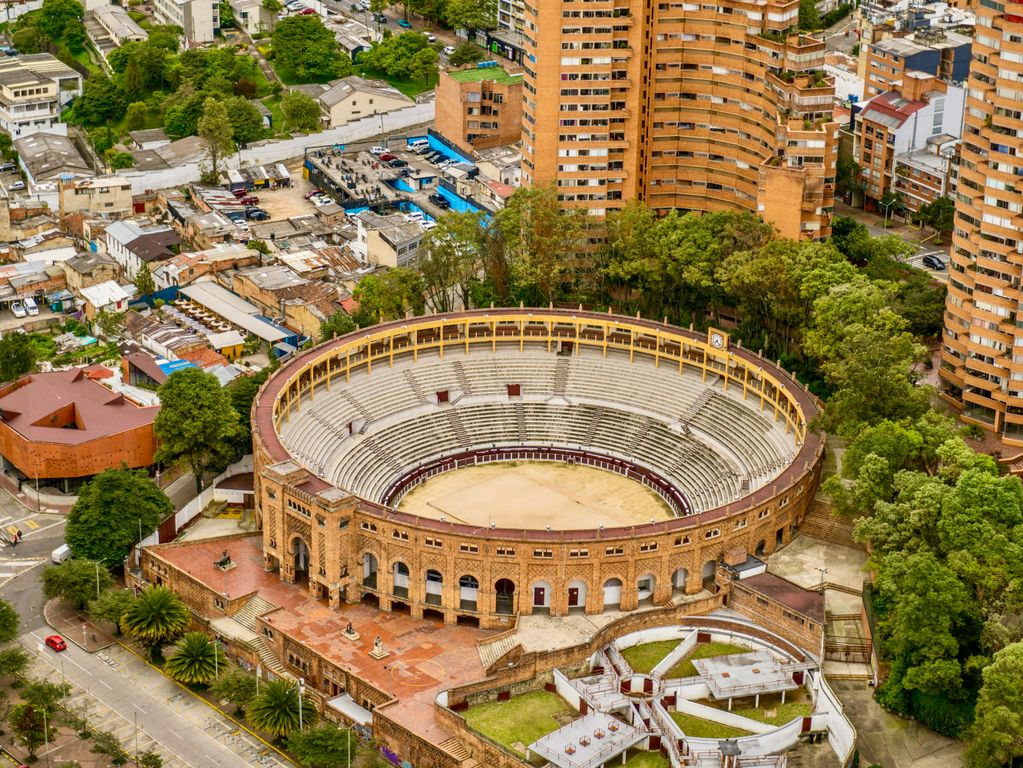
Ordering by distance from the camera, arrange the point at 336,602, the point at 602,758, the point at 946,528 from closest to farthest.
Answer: the point at 602,758 → the point at 946,528 → the point at 336,602

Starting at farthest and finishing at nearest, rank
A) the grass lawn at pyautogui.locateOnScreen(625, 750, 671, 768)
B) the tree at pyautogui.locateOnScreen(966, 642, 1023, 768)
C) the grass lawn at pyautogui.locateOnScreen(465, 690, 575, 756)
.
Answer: the grass lawn at pyautogui.locateOnScreen(465, 690, 575, 756) < the grass lawn at pyautogui.locateOnScreen(625, 750, 671, 768) < the tree at pyautogui.locateOnScreen(966, 642, 1023, 768)

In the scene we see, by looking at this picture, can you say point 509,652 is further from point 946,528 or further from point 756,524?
point 946,528

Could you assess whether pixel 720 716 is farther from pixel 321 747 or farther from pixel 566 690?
pixel 321 747

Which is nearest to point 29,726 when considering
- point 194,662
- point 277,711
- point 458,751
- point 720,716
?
point 194,662

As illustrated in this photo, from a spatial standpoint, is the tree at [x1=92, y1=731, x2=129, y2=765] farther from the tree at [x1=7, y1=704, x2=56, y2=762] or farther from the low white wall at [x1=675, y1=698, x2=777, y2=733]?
the low white wall at [x1=675, y1=698, x2=777, y2=733]

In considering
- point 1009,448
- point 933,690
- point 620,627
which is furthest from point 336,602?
point 1009,448

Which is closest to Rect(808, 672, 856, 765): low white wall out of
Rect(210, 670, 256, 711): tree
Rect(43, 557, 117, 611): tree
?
Rect(210, 670, 256, 711): tree

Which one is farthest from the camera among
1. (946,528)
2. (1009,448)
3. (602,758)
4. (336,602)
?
(1009,448)
